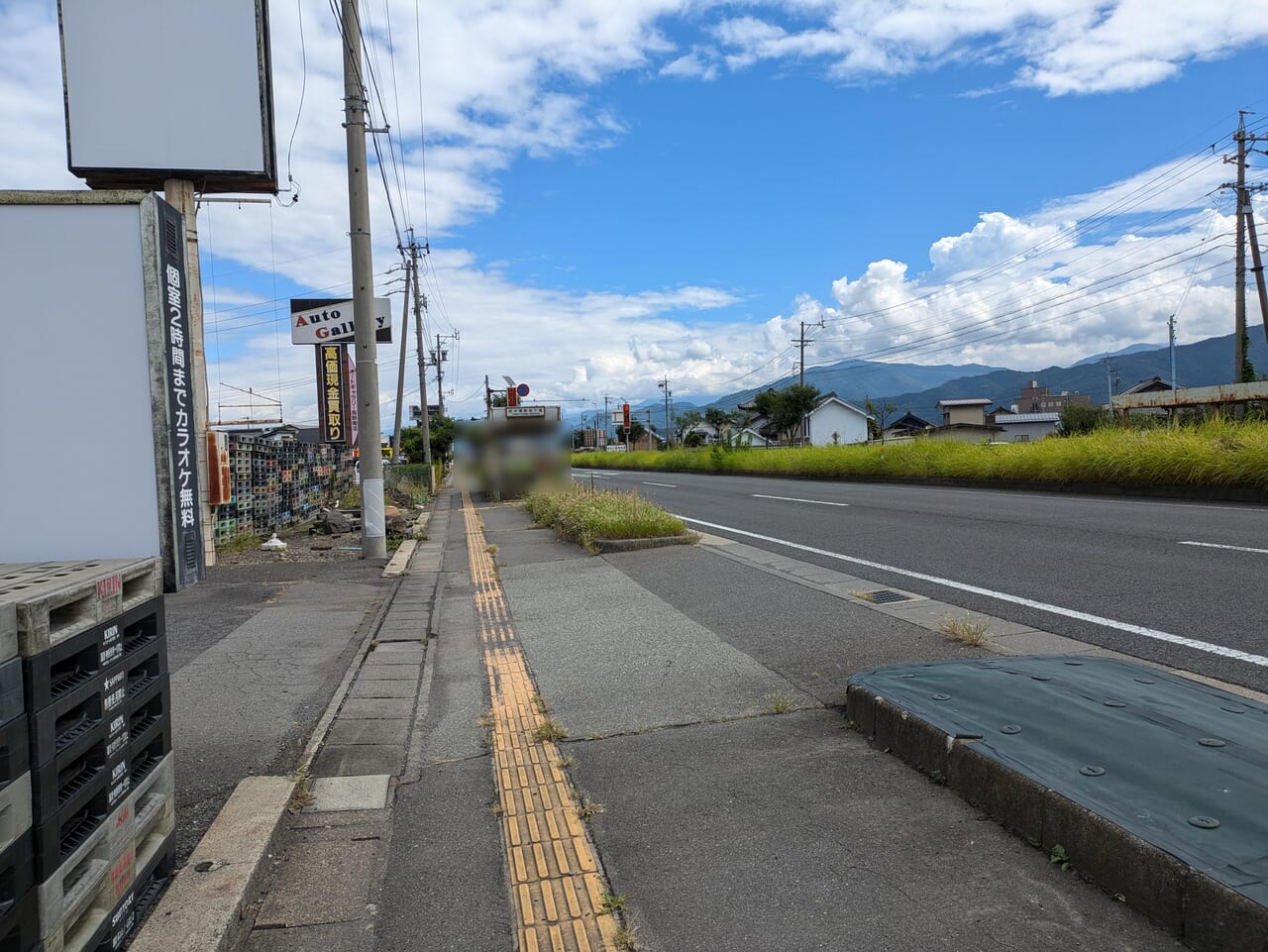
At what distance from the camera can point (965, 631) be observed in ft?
17.9

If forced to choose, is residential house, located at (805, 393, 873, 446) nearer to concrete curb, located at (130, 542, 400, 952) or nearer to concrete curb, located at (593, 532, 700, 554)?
concrete curb, located at (593, 532, 700, 554)

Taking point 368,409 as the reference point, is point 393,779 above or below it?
below

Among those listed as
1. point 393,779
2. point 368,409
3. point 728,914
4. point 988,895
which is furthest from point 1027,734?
→ point 368,409

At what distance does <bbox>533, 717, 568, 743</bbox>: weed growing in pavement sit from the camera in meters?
4.34

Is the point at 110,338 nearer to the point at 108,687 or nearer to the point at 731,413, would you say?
the point at 108,687

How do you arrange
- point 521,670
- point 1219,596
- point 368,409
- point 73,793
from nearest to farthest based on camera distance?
point 73,793
point 521,670
point 1219,596
point 368,409

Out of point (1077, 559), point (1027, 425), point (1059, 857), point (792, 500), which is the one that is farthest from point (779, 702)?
point (1027, 425)

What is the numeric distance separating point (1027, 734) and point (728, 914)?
1497 millimetres

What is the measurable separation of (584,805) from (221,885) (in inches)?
54.3

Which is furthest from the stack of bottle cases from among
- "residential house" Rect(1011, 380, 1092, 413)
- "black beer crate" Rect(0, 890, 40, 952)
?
"residential house" Rect(1011, 380, 1092, 413)

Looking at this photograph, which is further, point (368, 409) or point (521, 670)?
point (368, 409)

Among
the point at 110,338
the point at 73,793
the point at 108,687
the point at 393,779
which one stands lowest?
the point at 393,779

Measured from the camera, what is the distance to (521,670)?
5762 millimetres

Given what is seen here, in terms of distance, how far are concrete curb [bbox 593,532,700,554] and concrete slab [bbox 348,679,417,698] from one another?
545cm
